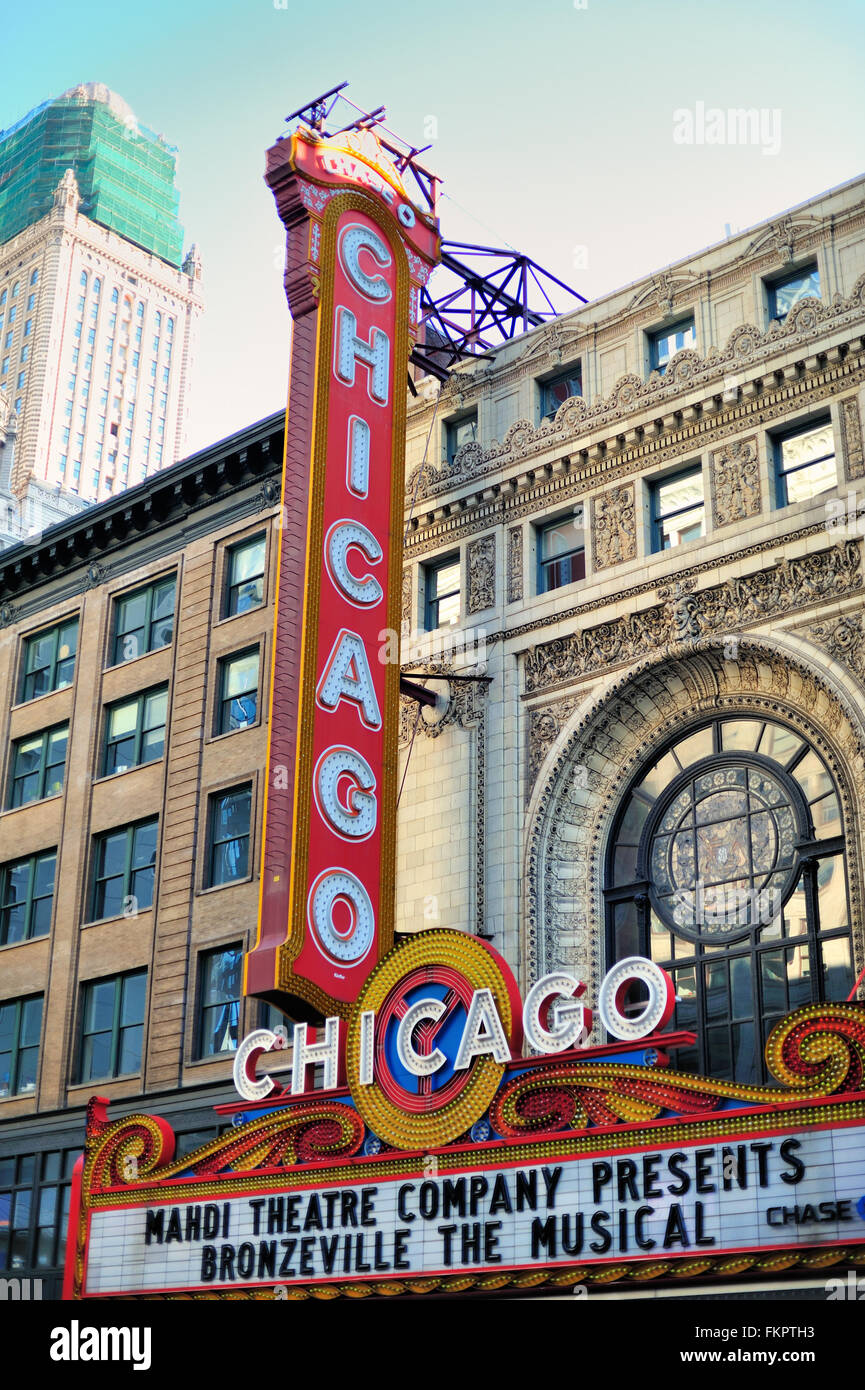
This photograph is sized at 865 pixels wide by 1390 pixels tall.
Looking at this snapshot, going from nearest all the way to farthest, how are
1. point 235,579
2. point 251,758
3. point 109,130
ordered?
point 251,758 → point 235,579 → point 109,130

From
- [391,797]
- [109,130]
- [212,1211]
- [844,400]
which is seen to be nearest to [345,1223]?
[212,1211]

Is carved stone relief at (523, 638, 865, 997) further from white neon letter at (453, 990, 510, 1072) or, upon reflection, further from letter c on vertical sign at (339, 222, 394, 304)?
letter c on vertical sign at (339, 222, 394, 304)

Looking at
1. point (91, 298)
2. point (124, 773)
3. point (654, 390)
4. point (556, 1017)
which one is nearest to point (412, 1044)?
point (556, 1017)

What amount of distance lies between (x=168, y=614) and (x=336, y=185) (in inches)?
426

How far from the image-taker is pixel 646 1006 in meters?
18.6

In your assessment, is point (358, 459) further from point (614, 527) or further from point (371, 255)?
point (614, 527)

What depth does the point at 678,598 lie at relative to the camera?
26.3m

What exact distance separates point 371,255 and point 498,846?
36.5 ft

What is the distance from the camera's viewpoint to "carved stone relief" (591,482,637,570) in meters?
27.6

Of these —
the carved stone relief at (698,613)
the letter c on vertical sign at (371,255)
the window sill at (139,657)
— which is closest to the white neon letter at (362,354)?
the letter c on vertical sign at (371,255)

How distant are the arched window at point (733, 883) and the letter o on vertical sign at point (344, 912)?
13.9 ft

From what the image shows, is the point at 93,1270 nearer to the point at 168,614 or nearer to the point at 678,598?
the point at 678,598

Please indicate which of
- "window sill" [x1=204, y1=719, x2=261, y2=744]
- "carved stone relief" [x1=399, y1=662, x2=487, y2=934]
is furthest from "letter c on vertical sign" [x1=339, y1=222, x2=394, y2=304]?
"window sill" [x1=204, y1=719, x2=261, y2=744]
